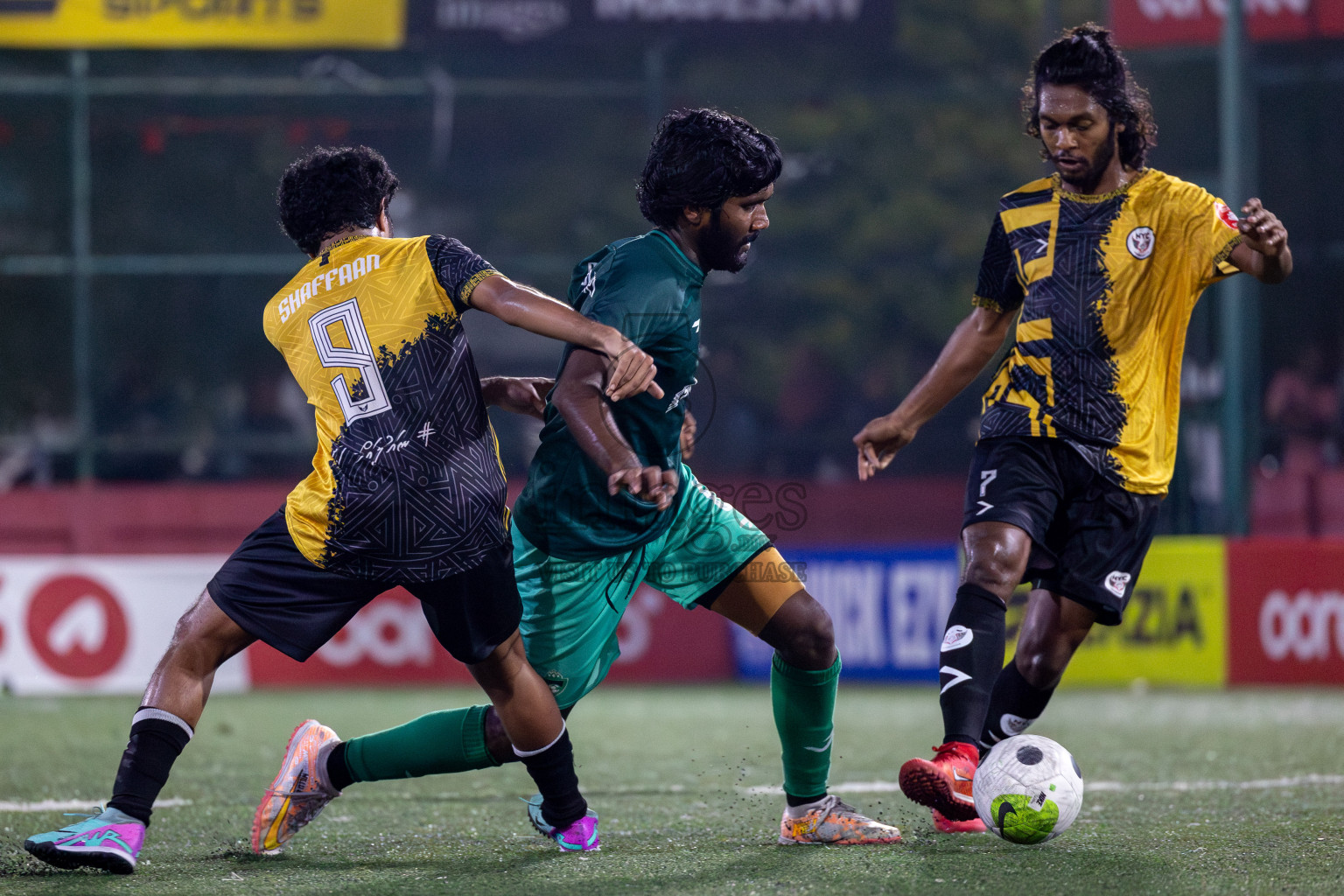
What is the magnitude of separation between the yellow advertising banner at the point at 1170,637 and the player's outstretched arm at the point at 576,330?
5.68m


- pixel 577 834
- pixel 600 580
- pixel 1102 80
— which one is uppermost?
pixel 1102 80

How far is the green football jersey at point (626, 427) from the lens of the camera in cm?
368

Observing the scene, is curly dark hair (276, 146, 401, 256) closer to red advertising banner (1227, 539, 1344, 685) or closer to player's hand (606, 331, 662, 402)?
player's hand (606, 331, 662, 402)

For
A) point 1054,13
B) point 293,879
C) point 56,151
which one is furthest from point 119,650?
point 1054,13

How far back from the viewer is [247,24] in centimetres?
1116

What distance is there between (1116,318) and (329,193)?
2025 mm

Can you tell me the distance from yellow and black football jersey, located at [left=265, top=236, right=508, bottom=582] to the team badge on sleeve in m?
1.69

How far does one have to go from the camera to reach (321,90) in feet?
37.8

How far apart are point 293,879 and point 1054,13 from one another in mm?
9010

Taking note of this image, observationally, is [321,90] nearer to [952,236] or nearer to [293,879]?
[952,236]

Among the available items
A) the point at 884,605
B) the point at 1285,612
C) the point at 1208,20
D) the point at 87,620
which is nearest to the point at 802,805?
the point at 884,605

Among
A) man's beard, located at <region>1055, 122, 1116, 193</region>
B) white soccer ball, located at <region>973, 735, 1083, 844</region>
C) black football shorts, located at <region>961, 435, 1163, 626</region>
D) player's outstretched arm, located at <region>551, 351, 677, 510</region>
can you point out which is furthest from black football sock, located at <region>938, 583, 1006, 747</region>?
man's beard, located at <region>1055, 122, 1116, 193</region>

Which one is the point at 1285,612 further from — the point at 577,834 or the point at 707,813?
the point at 577,834

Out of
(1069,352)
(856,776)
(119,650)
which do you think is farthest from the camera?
(119,650)
